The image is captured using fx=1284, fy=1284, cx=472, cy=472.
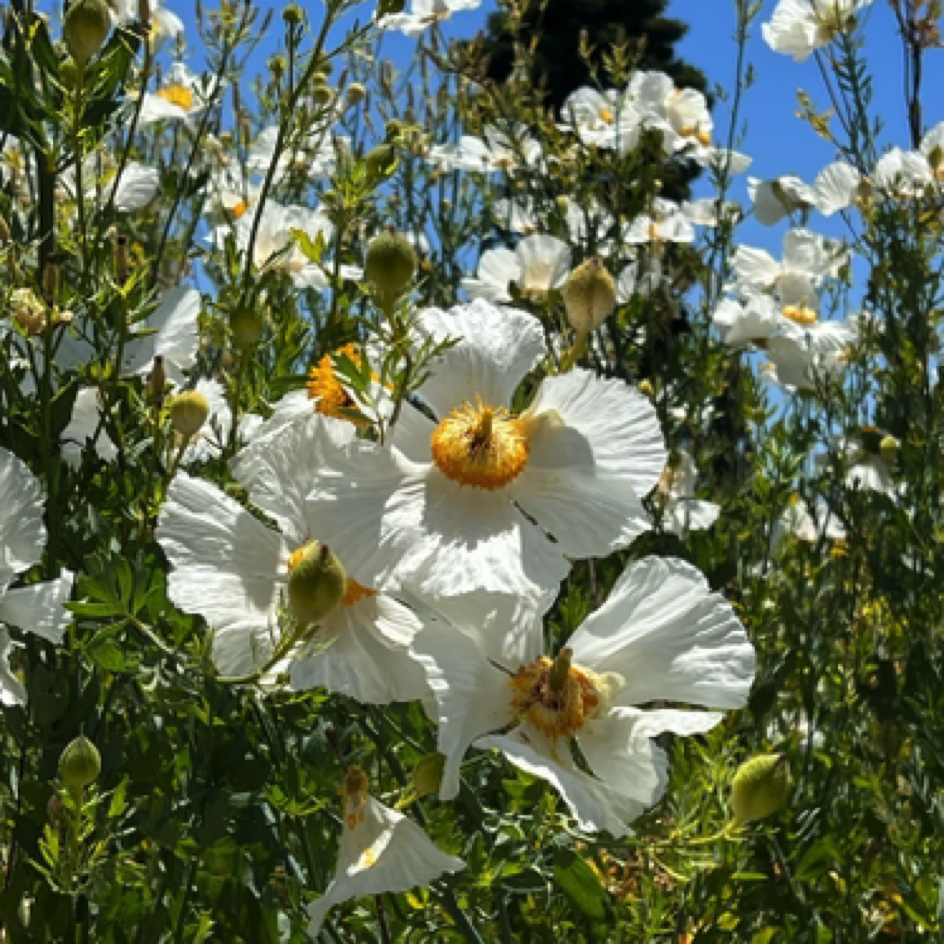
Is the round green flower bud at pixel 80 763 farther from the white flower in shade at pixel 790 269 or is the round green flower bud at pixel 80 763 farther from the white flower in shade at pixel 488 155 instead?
the white flower in shade at pixel 488 155

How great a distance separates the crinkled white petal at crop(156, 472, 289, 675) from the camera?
0.99m

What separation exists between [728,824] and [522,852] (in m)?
0.25

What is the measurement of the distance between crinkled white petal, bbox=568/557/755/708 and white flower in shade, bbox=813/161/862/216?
2.37 meters

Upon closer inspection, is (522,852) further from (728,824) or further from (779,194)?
(779,194)

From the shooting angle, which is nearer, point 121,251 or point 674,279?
point 121,251

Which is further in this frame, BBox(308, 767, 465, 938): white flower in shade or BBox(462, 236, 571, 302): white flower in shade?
BBox(462, 236, 571, 302): white flower in shade

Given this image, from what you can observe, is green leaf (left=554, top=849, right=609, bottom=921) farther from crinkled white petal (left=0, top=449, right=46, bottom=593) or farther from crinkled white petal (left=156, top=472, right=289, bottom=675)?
crinkled white petal (left=0, top=449, right=46, bottom=593)

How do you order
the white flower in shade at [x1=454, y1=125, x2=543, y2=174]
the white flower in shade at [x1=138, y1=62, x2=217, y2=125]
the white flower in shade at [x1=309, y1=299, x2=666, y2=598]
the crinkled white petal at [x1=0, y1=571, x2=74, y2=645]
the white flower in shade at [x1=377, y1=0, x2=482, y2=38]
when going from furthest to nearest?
the white flower in shade at [x1=454, y1=125, x2=543, y2=174] → the white flower in shade at [x1=377, y1=0, x2=482, y2=38] → the white flower in shade at [x1=138, y1=62, x2=217, y2=125] → the crinkled white petal at [x1=0, y1=571, x2=74, y2=645] → the white flower in shade at [x1=309, y1=299, x2=666, y2=598]

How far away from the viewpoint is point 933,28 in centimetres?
312

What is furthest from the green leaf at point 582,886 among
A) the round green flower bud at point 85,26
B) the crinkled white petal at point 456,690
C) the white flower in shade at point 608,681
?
the round green flower bud at point 85,26

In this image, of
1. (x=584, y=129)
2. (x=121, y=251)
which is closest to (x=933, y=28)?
(x=584, y=129)

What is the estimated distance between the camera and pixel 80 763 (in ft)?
3.19

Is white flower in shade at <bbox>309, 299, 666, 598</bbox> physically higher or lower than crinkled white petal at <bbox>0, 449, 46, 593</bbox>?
higher

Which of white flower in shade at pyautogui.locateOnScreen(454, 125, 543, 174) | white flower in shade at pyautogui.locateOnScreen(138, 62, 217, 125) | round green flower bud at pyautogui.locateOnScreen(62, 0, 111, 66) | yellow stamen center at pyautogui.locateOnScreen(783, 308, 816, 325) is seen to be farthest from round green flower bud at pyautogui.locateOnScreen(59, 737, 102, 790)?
white flower in shade at pyautogui.locateOnScreen(454, 125, 543, 174)
